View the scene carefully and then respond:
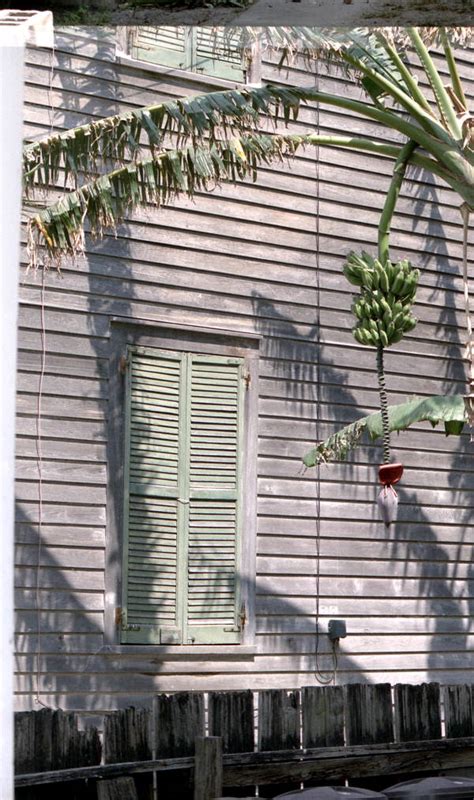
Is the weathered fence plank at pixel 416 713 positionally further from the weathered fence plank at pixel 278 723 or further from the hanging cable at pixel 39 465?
the hanging cable at pixel 39 465

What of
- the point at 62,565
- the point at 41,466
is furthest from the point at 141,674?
the point at 41,466

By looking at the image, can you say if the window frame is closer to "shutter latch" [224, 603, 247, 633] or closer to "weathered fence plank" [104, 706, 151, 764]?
"shutter latch" [224, 603, 247, 633]

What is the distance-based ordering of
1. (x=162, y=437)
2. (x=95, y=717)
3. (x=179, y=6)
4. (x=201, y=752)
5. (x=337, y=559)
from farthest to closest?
(x=337, y=559), (x=162, y=437), (x=95, y=717), (x=201, y=752), (x=179, y=6)

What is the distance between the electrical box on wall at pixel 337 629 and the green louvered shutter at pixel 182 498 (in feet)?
2.68

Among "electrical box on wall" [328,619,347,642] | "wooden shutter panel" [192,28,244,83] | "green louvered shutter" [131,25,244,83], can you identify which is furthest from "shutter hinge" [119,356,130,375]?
"electrical box on wall" [328,619,347,642]

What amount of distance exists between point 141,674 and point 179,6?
6164 mm

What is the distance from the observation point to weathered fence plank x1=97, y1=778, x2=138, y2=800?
223 inches

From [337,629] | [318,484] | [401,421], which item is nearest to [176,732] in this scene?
[401,421]

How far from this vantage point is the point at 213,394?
29.9ft

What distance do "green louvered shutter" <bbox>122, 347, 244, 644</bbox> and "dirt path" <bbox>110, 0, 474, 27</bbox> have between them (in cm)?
560

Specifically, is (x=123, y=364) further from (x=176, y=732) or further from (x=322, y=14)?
(x=322, y=14)

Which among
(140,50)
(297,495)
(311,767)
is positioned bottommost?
(311,767)

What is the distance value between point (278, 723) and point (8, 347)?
4880 millimetres

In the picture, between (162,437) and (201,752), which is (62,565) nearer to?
(162,437)
